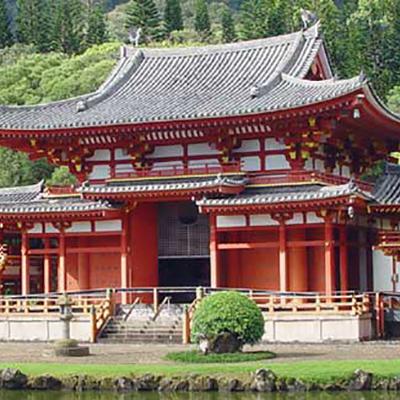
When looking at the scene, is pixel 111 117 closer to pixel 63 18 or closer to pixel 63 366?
pixel 63 366

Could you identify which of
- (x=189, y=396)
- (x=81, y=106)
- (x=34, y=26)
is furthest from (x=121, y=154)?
(x=34, y=26)

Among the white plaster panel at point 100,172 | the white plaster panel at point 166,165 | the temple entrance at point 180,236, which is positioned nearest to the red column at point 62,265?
the white plaster panel at point 100,172

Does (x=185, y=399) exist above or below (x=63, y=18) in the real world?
below

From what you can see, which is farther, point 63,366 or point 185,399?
point 63,366

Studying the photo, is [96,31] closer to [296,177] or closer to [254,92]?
[254,92]

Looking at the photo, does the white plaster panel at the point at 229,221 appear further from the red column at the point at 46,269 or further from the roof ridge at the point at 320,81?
the red column at the point at 46,269

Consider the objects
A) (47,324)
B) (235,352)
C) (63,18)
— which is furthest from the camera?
(63,18)

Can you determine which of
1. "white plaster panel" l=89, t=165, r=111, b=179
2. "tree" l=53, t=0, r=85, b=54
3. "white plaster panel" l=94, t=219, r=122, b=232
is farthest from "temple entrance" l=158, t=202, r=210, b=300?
"tree" l=53, t=0, r=85, b=54

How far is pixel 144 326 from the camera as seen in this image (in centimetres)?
3528

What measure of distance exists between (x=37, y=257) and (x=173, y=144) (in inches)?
298

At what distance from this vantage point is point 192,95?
4022 centimetres

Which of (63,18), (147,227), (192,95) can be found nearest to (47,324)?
(147,227)

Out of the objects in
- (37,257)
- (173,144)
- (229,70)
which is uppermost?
(229,70)

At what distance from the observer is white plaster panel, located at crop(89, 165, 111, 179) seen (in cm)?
4025
